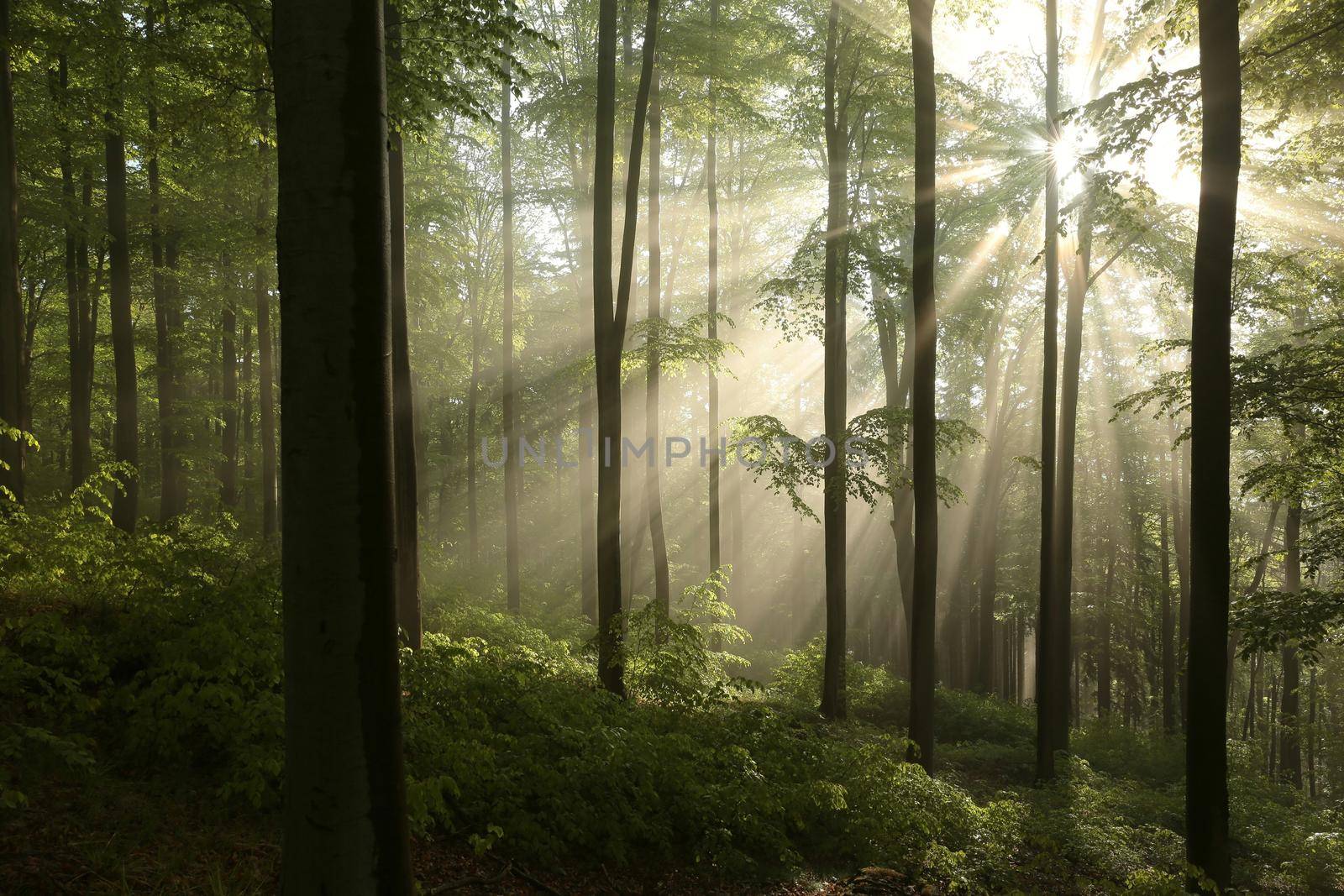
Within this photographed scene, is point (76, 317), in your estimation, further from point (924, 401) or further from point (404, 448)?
point (924, 401)

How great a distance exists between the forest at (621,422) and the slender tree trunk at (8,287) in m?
→ 0.08

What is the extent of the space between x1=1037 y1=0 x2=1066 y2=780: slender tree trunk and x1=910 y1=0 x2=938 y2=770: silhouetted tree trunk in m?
4.32

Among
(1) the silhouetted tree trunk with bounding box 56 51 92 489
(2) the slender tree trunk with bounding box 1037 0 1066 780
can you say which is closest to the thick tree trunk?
(2) the slender tree trunk with bounding box 1037 0 1066 780

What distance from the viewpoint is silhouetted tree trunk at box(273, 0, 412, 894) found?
2689 millimetres

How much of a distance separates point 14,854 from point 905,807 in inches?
274

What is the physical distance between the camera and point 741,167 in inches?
922

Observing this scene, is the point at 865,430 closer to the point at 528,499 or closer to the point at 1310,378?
the point at 1310,378

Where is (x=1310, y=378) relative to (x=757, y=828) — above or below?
above

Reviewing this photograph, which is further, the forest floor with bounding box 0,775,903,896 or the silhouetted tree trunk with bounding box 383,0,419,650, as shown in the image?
the silhouetted tree trunk with bounding box 383,0,419,650

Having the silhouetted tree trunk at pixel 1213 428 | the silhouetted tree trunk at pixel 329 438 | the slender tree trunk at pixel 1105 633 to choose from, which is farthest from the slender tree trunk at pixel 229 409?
the slender tree trunk at pixel 1105 633

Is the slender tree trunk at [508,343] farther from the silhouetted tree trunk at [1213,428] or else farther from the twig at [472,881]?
the silhouetted tree trunk at [1213,428]

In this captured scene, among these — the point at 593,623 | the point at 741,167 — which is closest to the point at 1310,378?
the point at 593,623

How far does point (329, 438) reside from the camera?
270 centimetres

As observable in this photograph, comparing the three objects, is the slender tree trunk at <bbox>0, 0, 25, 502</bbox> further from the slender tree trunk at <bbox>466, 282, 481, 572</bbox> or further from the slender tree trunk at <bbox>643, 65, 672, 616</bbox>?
the slender tree trunk at <bbox>466, 282, 481, 572</bbox>
